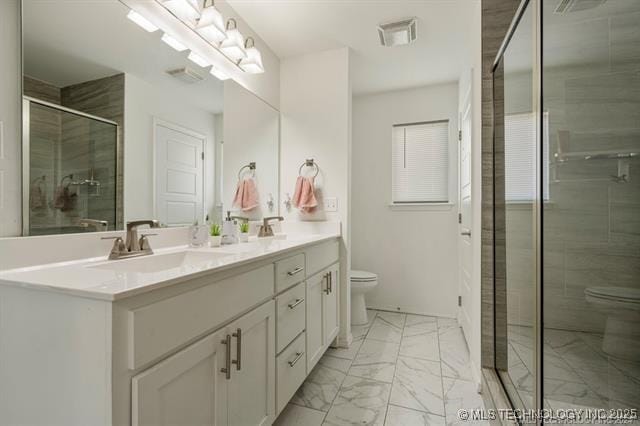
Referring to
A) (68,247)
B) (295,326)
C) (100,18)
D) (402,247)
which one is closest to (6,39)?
(100,18)

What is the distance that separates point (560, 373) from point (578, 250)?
0.53 metres

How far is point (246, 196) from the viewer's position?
2166mm

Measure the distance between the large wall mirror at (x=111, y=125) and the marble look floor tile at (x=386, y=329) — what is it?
5.40 feet

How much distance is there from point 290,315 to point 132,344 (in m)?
0.86

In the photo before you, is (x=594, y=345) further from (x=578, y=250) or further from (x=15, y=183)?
(x=15, y=183)

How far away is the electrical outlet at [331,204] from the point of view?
7.73 ft

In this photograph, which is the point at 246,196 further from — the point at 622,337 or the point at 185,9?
the point at 622,337

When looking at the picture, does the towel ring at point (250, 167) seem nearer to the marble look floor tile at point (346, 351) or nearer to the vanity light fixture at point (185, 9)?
the vanity light fixture at point (185, 9)

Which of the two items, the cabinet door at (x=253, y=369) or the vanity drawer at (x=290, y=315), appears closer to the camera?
the cabinet door at (x=253, y=369)

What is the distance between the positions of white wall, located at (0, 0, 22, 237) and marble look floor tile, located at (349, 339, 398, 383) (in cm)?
182

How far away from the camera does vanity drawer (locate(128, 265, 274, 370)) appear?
27.5 inches

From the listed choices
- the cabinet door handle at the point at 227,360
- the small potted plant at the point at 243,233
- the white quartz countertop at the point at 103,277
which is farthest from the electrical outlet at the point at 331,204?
the cabinet door handle at the point at 227,360

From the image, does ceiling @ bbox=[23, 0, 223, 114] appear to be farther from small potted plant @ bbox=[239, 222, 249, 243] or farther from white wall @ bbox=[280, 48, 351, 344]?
white wall @ bbox=[280, 48, 351, 344]

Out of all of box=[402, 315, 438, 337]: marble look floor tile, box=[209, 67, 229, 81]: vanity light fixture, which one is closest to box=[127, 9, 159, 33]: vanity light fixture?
box=[209, 67, 229, 81]: vanity light fixture
